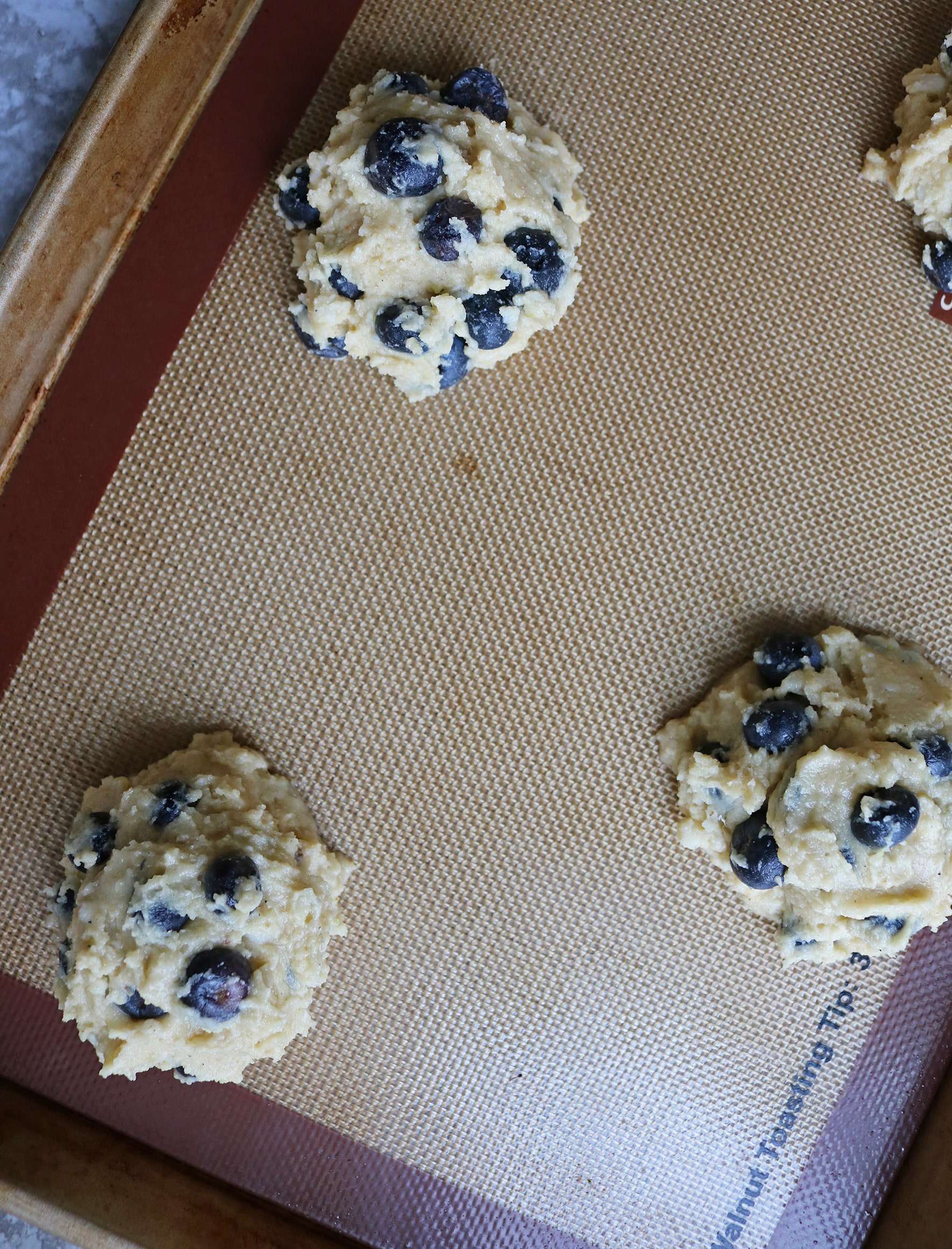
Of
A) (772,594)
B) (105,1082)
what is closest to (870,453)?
(772,594)

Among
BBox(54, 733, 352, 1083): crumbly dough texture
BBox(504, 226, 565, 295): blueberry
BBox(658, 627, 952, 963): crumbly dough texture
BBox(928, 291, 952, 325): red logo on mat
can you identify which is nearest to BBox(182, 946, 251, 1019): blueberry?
BBox(54, 733, 352, 1083): crumbly dough texture

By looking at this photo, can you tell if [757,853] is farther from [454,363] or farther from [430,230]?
[430,230]

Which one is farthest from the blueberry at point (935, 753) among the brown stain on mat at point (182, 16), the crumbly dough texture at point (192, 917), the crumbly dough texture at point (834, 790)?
the brown stain on mat at point (182, 16)

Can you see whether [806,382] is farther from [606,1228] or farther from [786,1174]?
[606,1228]

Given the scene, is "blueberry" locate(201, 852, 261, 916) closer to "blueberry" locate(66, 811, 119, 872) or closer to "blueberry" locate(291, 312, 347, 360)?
"blueberry" locate(66, 811, 119, 872)

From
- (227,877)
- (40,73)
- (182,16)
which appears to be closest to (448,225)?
(182,16)

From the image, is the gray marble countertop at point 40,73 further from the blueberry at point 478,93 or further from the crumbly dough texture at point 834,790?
the crumbly dough texture at point 834,790

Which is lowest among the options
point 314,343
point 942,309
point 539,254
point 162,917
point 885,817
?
point 162,917
